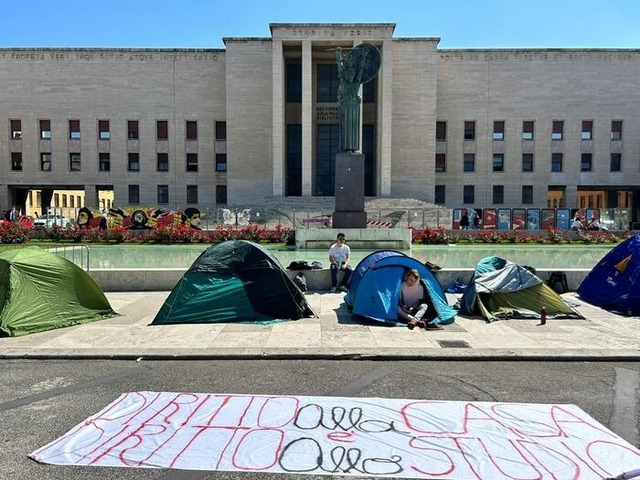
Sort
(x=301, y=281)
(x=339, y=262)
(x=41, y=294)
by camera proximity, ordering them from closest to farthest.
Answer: (x=41, y=294) → (x=301, y=281) → (x=339, y=262)

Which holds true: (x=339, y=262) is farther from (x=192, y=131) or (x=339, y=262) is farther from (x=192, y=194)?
(x=192, y=131)

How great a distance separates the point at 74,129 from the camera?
51750 mm

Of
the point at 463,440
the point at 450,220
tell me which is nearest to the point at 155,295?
the point at 463,440

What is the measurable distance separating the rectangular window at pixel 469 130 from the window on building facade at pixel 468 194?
550 centimetres

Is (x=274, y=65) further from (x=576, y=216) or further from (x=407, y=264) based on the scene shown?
(x=407, y=264)

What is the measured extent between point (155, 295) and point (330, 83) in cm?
4286

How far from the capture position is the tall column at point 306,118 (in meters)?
46.3

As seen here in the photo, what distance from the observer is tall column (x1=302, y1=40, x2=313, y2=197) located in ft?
152

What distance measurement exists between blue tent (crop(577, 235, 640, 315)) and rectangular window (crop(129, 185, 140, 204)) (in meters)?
48.8

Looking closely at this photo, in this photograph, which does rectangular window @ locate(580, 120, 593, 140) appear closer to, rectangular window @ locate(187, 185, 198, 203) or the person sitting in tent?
rectangular window @ locate(187, 185, 198, 203)

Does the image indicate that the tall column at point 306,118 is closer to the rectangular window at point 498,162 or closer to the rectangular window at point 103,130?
the rectangular window at point 498,162

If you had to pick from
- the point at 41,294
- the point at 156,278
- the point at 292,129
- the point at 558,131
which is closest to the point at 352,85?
the point at 156,278

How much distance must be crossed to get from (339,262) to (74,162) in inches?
1932

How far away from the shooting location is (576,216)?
1277 inches
